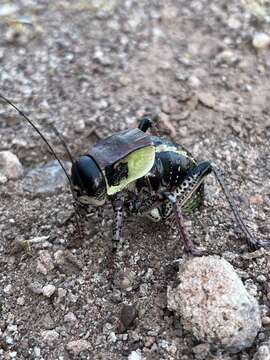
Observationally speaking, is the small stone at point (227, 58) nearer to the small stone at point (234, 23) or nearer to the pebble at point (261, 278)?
the small stone at point (234, 23)

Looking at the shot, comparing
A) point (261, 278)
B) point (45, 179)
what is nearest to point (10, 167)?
point (45, 179)

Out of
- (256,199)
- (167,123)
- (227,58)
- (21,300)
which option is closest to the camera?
(21,300)

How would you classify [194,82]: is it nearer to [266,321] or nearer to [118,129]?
[118,129]

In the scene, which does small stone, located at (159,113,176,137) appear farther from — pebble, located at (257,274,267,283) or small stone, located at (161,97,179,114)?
pebble, located at (257,274,267,283)

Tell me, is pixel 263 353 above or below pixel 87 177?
below

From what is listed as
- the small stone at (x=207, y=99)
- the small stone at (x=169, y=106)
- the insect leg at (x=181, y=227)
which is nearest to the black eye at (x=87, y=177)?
the insect leg at (x=181, y=227)
